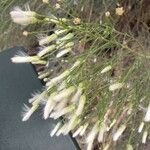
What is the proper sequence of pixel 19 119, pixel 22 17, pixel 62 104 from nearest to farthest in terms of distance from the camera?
pixel 22 17, pixel 62 104, pixel 19 119

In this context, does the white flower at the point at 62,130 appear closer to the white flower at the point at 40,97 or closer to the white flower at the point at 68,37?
the white flower at the point at 40,97

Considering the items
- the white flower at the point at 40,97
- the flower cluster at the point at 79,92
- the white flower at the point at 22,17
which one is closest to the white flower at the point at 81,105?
the flower cluster at the point at 79,92

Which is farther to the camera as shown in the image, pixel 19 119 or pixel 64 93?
pixel 19 119

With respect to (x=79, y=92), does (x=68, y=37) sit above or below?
A: above

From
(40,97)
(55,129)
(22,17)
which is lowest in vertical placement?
(55,129)

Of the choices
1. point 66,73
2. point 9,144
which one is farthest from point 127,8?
point 9,144

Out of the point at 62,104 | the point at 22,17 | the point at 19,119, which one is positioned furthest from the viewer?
the point at 19,119

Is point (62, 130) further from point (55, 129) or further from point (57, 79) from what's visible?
point (57, 79)

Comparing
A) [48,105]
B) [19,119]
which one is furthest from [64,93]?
[19,119]

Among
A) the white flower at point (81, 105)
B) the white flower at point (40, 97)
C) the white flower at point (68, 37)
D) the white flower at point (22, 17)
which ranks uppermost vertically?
the white flower at point (22, 17)

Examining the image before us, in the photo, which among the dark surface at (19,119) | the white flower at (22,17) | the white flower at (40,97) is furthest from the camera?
the dark surface at (19,119)
